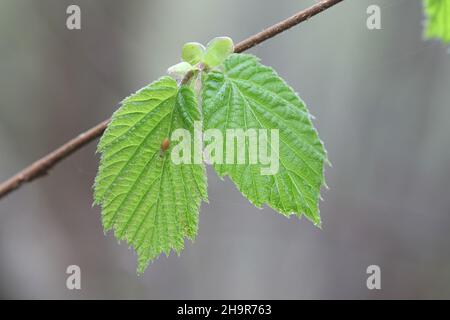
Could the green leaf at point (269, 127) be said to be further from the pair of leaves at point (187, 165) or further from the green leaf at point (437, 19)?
the green leaf at point (437, 19)

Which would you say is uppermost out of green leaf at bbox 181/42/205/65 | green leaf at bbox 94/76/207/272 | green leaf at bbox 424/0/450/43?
green leaf at bbox 424/0/450/43

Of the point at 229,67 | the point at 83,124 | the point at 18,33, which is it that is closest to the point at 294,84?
the point at 83,124

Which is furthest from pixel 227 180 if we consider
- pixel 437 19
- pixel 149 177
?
pixel 149 177

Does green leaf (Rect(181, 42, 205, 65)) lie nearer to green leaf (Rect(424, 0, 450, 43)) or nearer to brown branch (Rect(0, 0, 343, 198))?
brown branch (Rect(0, 0, 343, 198))

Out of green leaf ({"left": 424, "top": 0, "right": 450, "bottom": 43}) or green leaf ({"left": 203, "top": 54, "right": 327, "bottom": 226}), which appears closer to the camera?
green leaf ({"left": 203, "top": 54, "right": 327, "bottom": 226})

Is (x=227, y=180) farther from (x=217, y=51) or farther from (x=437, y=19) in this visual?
(x=217, y=51)

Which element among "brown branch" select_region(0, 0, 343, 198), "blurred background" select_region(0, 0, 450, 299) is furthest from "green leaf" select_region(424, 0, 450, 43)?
"blurred background" select_region(0, 0, 450, 299)

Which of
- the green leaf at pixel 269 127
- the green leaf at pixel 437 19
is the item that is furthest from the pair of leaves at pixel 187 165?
the green leaf at pixel 437 19
